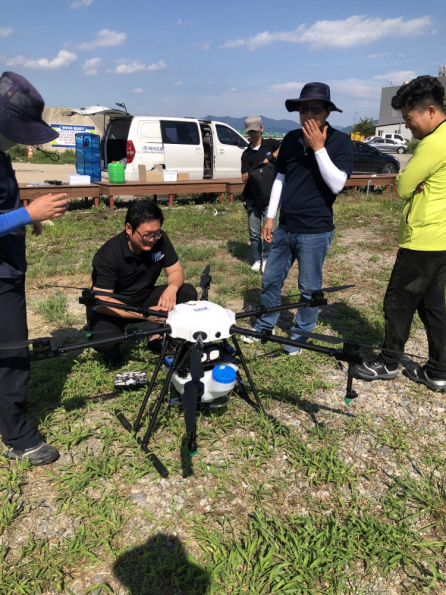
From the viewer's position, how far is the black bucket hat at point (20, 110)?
2.05m

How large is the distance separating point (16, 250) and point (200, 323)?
111 cm

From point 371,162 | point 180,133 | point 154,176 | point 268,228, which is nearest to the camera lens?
point 268,228

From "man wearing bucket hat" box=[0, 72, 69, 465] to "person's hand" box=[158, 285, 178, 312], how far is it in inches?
41.8

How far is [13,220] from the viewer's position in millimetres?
2055

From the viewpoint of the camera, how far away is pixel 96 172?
1109 cm

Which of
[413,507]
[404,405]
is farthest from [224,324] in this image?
[404,405]

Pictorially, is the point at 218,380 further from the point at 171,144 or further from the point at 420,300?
the point at 171,144

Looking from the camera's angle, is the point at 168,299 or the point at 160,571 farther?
the point at 168,299

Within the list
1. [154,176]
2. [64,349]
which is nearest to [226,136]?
[154,176]

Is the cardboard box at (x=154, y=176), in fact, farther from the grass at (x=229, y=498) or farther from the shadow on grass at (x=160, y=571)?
the shadow on grass at (x=160, y=571)

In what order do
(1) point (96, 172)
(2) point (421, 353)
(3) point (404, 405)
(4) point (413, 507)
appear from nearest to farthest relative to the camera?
(4) point (413, 507) → (3) point (404, 405) → (2) point (421, 353) → (1) point (96, 172)

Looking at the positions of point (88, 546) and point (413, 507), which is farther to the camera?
point (413, 507)

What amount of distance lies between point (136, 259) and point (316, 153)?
1575mm

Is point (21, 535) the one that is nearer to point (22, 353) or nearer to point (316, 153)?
point (22, 353)
